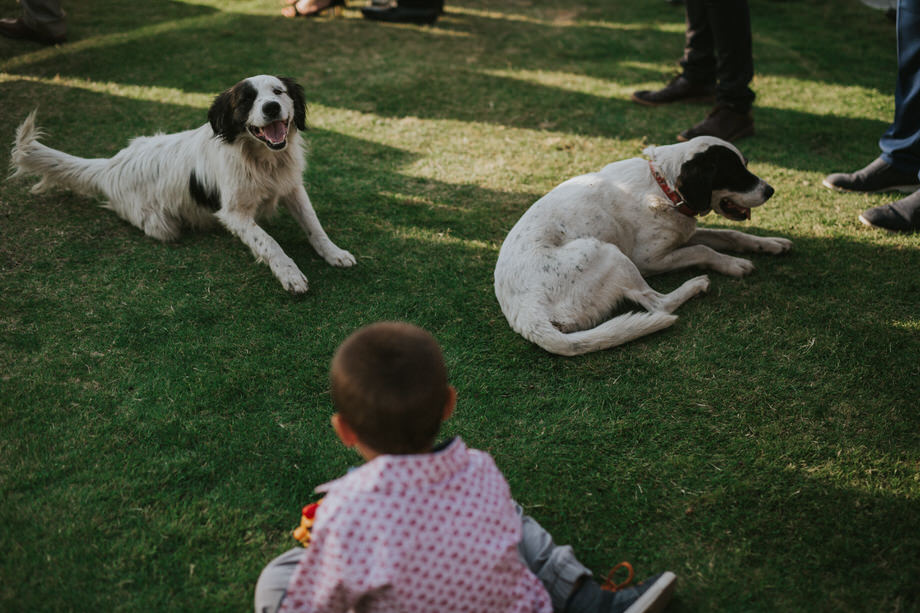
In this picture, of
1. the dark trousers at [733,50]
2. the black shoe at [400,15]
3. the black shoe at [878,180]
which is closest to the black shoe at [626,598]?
the black shoe at [878,180]

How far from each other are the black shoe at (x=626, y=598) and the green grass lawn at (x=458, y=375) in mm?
200

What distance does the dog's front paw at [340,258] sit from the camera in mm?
3498

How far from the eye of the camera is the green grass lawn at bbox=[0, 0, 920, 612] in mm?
1994

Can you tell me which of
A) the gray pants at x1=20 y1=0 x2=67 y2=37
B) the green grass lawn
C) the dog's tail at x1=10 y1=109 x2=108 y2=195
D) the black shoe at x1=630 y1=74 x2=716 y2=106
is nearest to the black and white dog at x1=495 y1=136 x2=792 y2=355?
the green grass lawn

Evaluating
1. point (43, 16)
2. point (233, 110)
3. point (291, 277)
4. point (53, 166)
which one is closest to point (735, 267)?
point (291, 277)

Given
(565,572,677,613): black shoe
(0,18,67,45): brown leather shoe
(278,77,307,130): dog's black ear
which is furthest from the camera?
(0,18,67,45): brown leather shoe

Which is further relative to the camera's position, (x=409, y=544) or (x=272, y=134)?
(x=272, y=134)

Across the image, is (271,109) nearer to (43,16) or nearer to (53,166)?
(53,166)

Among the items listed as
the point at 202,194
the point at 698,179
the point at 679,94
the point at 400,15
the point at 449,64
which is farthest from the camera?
the point at 400,15

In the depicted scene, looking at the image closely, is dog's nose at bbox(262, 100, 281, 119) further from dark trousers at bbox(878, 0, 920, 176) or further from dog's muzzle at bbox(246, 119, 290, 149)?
dark trousers at bbox(878, 0, 920, 176)

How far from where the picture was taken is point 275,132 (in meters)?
3.34

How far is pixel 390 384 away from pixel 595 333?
1594mm

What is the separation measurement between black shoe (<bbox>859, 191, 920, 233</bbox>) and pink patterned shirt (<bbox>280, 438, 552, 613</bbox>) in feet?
11.3

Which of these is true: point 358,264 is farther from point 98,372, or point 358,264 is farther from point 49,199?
point 49,199
